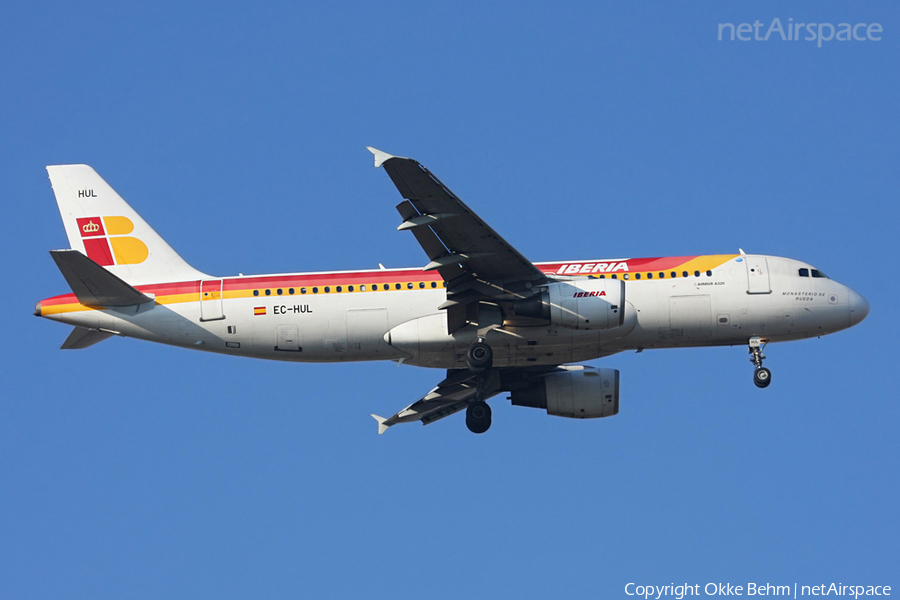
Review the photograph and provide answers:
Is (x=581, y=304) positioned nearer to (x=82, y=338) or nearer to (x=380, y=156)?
(x=380, y=156)

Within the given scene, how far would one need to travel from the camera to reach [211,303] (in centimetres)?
3728

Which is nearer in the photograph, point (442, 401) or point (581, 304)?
point (581, 304)

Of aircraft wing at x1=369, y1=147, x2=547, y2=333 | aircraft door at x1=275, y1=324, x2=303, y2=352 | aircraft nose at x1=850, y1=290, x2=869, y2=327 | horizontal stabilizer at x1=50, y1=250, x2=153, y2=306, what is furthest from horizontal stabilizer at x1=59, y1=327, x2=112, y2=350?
aircraft nose at x1=850, y1=290, x2=869, y2=327

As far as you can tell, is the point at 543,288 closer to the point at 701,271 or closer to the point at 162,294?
the point at 701,271

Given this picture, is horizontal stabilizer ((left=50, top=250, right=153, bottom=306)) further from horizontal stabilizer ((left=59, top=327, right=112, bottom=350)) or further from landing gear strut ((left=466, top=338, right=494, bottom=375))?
landing gear strut ((left=466, top=338, right=494, bottom=375))

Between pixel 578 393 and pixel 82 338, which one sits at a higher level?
pixel 82 338

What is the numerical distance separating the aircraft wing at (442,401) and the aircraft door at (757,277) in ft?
37.7

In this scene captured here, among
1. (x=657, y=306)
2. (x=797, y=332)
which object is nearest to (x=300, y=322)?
(x=657, y=306)

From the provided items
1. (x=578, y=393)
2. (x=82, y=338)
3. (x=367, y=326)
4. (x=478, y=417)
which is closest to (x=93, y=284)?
(x=82, y=338)

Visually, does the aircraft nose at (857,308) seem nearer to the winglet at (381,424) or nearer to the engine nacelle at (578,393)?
the engine nacelle at (578,393)

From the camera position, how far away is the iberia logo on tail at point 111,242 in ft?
129

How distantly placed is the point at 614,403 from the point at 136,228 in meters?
19.4

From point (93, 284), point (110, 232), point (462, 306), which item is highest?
point (110, 232)

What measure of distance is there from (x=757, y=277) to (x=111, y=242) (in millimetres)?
23711
